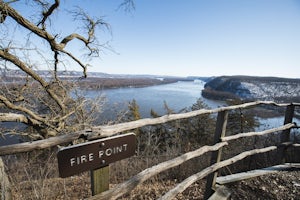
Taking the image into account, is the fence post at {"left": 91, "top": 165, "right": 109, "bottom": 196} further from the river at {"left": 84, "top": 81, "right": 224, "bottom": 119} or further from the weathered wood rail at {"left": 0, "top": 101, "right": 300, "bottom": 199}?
the river at {"left": 84, "top": 81, "right": 224, "bottom": 119}

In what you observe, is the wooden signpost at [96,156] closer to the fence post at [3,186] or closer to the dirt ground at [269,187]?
the fence post at [3,186]

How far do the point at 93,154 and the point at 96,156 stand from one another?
0.10ft

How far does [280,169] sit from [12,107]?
5712mm

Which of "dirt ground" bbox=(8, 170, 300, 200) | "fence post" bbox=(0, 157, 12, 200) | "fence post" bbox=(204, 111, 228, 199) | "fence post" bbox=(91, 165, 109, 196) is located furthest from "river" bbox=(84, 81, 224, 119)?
"fence post" bbox=(0, 157, 12, 200)

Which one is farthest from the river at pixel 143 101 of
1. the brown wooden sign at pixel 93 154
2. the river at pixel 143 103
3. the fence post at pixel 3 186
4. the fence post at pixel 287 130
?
the fence post at pixel 3 186

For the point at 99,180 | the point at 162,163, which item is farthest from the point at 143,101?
the point at 99,180

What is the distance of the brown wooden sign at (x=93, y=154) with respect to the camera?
1.16 m

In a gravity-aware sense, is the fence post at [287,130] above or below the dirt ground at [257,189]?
above

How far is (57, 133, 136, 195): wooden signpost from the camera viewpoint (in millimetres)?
1167

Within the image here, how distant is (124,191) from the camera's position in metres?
1.57

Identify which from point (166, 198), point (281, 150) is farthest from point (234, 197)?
point (281, 150)

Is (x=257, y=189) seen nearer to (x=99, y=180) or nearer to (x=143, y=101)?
(x=99, y=180)

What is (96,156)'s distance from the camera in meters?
1.31

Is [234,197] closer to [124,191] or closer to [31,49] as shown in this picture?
[124,191]
